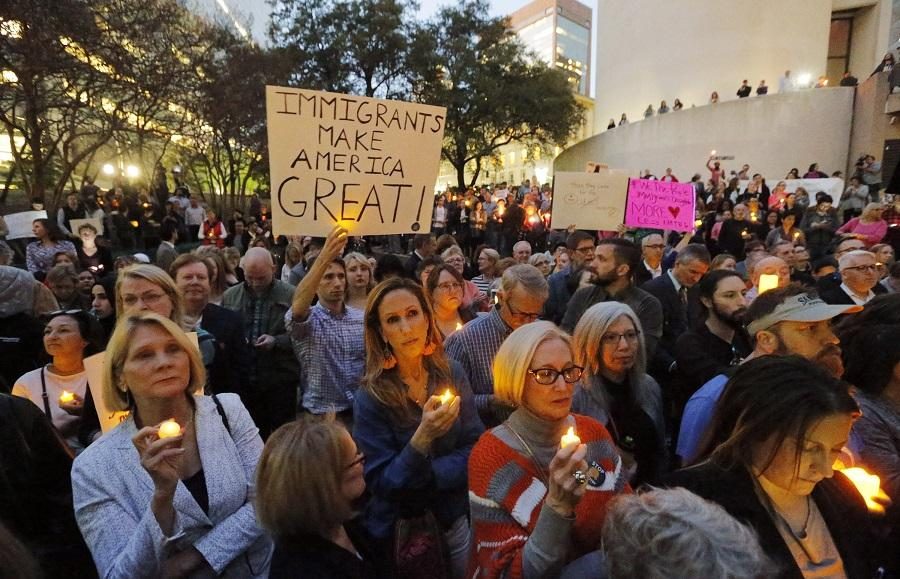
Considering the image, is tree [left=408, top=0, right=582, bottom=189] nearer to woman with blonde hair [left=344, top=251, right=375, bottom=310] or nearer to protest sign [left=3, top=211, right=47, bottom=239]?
protest sign [left=3, top=211, right=47, bottom=239]

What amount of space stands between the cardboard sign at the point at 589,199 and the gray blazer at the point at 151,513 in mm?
6119

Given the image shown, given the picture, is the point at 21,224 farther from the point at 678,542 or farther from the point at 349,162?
the point at 678,542

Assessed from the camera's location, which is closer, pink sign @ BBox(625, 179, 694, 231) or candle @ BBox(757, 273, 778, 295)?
candle @ BBox(757, 273, 778, 295)

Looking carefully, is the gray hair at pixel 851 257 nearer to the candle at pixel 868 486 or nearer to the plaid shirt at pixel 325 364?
the candle at pixel 868 486

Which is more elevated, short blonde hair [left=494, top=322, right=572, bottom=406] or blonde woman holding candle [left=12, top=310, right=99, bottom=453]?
short blonde hair [left=494, top=322, right=572, bottom=406]

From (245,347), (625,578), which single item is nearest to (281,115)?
(245,347)

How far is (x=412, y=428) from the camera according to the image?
253cm

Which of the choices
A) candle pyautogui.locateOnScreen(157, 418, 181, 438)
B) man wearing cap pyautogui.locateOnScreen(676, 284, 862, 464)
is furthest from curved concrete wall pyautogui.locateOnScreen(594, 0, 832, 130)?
candle pyautogui.locateOnScreen(157, 418, 181, 438)

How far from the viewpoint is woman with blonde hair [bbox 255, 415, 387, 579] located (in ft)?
5.58

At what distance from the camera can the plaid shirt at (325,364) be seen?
3.71 metres

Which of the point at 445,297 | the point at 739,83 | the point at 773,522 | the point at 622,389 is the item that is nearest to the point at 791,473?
the point at 773,522

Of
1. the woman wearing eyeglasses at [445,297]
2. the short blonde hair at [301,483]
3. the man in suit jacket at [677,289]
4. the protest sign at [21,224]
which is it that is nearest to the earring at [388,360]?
the short blonde hair at [301,483]

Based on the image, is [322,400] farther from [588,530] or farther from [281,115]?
[588,530]

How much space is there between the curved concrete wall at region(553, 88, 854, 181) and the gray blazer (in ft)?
98.9
